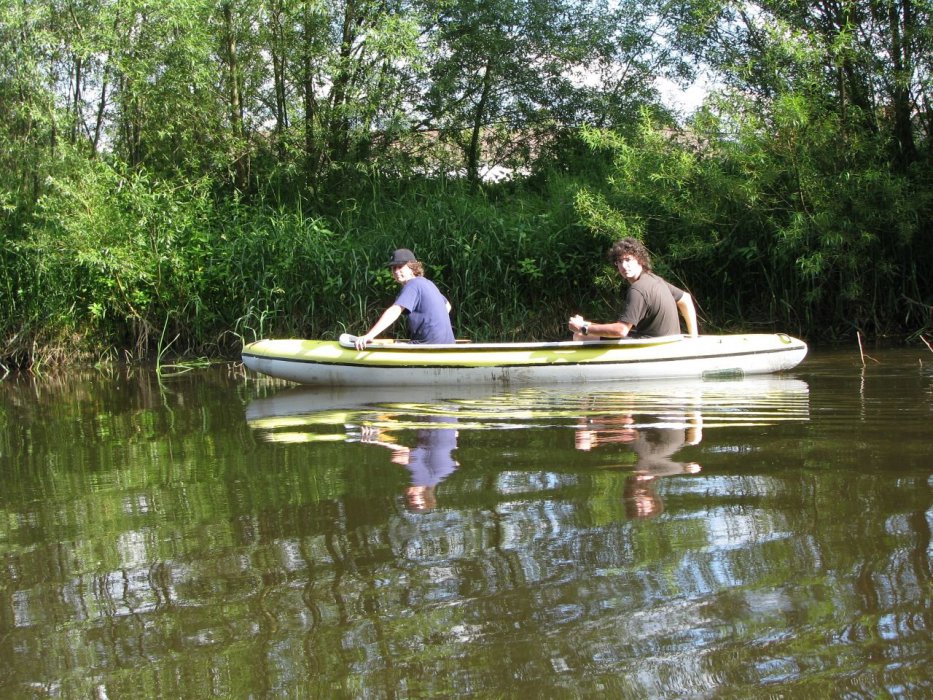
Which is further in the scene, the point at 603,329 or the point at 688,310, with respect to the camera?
the point at 688,310

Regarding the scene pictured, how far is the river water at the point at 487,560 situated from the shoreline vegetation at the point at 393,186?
4.58m

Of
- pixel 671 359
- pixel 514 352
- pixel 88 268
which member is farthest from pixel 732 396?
pixel 88 268

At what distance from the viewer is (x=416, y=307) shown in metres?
8.35

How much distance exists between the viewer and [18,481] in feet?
16.2

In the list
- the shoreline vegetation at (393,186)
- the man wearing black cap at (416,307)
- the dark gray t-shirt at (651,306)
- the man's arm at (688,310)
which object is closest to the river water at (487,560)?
the dark gray t-shirt at (651,306)

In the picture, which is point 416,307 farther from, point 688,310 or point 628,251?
point 688,310

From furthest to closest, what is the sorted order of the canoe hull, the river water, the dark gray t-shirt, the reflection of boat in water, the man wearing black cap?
1. the man wearing black cap
2. the canoe hull
3. the dark gray t-shirt
4. the reflection of boat in water
5. the river water

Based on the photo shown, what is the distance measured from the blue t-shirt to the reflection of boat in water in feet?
1.68

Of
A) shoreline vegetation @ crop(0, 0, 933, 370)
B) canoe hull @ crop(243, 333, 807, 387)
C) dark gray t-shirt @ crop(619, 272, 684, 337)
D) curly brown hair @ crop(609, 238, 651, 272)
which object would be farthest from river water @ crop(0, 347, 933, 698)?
shoreline vegetation @ crop(0, 0, 933, 370)

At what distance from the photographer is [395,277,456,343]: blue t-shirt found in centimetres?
816

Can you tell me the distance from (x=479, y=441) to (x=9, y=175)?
8455 millimetres

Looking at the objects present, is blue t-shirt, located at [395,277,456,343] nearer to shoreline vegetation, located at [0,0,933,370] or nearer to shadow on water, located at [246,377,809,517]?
shadow on water, located at [246,377,809,517]

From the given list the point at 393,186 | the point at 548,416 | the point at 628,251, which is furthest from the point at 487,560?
the point at 393,186

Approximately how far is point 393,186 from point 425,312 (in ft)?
20.8
